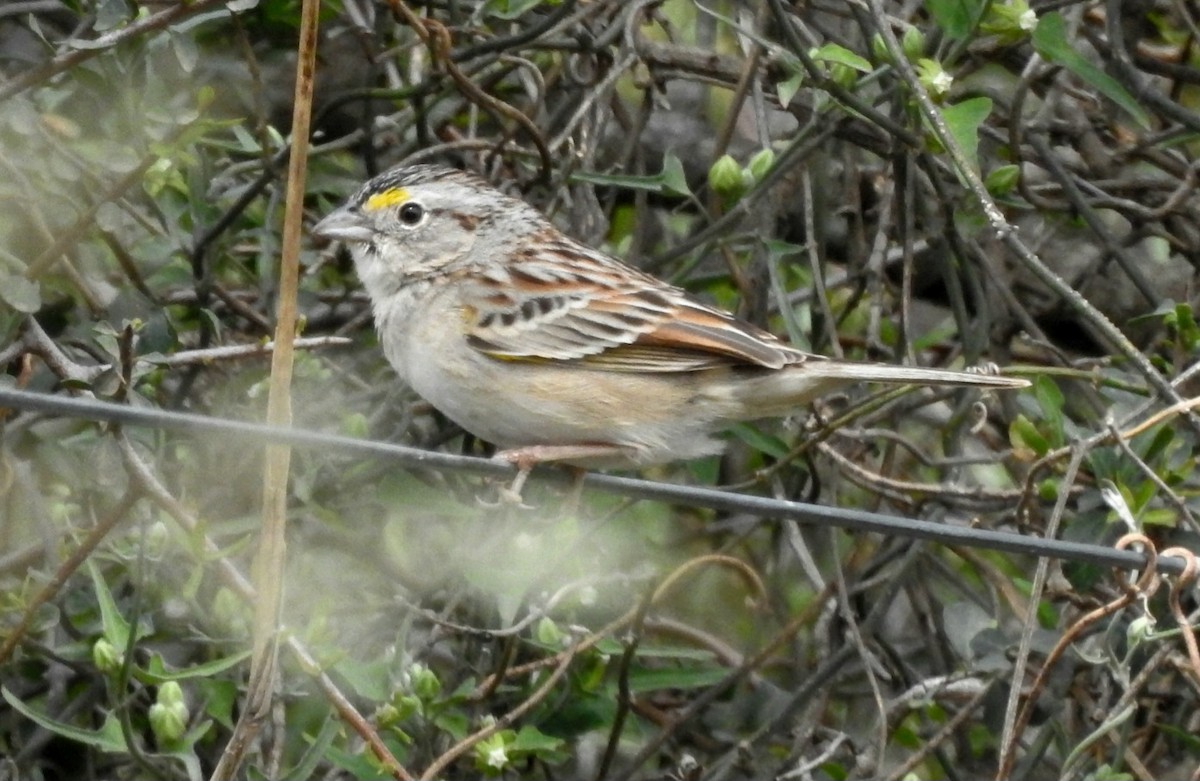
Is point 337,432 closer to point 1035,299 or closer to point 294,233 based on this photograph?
point 294,233

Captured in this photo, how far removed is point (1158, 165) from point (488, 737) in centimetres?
223

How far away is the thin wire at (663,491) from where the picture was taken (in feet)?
8.31

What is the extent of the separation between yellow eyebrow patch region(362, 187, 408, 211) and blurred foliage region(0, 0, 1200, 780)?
18 centimetres

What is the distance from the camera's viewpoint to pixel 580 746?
15.0 feet

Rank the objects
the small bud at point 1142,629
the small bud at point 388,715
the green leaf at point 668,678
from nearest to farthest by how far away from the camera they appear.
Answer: the small bud at point 1142,629
the small bud at point 388,715
the green leaf at point 668,678

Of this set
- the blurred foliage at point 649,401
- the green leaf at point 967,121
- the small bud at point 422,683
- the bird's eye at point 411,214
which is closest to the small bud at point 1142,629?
the blurred foliage at point 649,401

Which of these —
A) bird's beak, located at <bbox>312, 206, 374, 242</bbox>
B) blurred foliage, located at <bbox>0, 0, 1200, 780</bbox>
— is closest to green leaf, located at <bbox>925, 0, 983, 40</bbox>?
blurred foliage, located at <bbox>0, 0, 1200, 780</bbox>

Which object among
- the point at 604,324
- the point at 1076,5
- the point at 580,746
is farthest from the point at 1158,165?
the point at 580,746

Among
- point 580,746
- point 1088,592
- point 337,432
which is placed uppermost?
point 337,432

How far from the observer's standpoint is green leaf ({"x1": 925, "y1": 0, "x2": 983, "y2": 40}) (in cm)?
373

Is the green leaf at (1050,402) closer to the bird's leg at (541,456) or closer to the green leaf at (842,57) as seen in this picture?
the green leaf at (842,57)

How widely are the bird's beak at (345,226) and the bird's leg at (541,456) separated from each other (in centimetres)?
63

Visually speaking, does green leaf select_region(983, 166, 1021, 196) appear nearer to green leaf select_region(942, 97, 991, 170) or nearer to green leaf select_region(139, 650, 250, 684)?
green leaf select_region(942, 97, 991, 170)

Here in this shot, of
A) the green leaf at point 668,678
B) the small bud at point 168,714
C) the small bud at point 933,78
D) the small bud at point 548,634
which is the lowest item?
the green leaf at point 668,678
